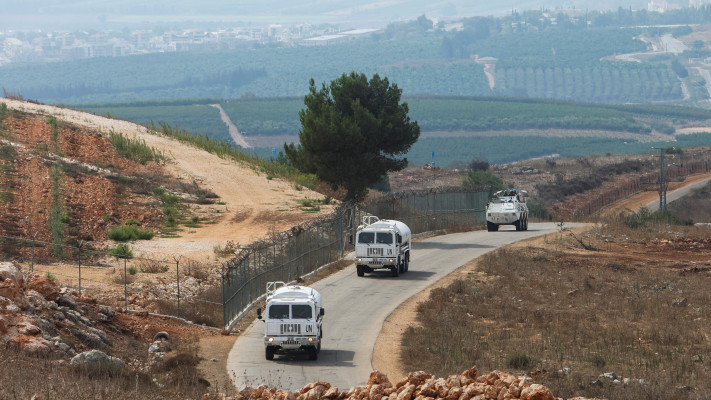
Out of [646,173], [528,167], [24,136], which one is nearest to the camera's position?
[24,136]

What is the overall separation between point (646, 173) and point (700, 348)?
120m

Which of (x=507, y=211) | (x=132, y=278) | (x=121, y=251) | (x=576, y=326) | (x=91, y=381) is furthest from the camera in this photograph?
(x=507, y=211)

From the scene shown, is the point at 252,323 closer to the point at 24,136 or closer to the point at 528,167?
the point at 24,136

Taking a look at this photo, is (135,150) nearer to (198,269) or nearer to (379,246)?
(198,269)

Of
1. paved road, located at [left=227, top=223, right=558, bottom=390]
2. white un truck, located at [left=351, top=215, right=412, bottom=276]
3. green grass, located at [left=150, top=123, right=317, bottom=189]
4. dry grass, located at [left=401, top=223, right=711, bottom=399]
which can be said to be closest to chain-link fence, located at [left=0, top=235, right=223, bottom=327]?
paved road, located at [left=227, top=223, right=558, bottom=390]

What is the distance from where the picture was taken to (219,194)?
78.9m

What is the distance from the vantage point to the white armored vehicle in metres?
78.6

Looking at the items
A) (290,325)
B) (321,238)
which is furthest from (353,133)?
(290,325)

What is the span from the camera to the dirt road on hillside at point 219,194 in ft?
201

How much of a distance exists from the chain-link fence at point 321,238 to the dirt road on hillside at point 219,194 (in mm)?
4638

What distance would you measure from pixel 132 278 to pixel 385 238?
487 inches

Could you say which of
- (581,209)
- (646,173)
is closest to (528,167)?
Result: (646,173)

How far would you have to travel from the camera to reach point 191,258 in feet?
180

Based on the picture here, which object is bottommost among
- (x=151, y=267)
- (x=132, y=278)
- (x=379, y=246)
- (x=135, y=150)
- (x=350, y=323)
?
(x=350, y=323)
